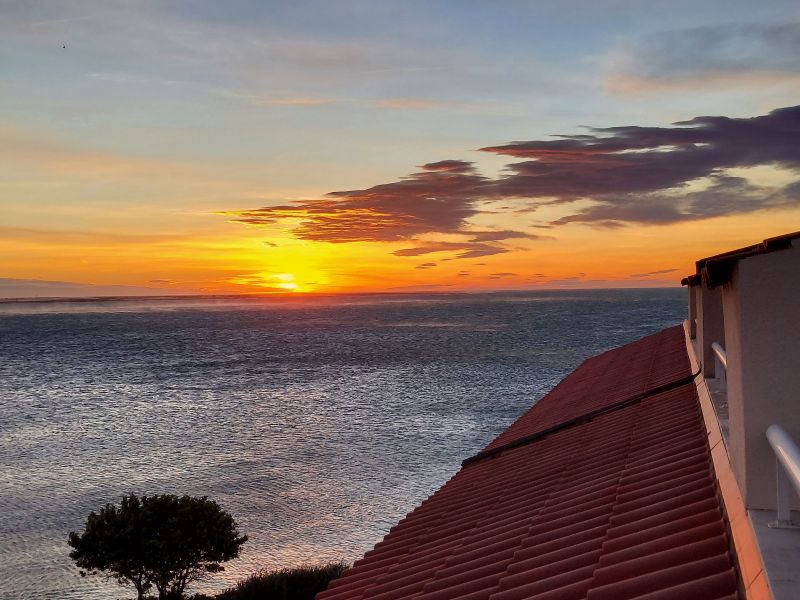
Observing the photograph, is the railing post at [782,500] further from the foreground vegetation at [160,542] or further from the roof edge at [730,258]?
the foreground vegetation at [160,542]

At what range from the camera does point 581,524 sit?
607 cm

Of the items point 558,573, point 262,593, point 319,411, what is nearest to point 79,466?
point 319,411

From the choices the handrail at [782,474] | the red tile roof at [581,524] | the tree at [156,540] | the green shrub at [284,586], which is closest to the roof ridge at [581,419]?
the red tile roof at [581,524]

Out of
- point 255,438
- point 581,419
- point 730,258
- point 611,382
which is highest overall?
point 730,258

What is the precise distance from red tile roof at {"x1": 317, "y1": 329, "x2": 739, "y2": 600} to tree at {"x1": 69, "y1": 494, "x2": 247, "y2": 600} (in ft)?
32.0

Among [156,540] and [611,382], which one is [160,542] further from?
[611,382]

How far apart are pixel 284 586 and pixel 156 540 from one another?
350cm

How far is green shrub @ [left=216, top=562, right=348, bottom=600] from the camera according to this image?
19.4 m

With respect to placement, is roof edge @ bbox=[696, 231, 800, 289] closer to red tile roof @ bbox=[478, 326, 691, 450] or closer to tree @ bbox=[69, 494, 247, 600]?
red tile roof @ bbox=[478, 326, 691, 450]

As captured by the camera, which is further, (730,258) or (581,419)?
(581,419)

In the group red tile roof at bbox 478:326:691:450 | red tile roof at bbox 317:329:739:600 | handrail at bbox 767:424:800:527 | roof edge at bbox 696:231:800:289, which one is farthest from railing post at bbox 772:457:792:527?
red tile roof at bbox 478:326:691:450

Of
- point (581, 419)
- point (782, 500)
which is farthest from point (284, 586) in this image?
point (782, 500)

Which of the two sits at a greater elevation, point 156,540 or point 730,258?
point 730,258

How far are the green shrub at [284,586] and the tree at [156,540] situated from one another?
3.67 feet
